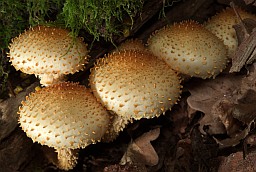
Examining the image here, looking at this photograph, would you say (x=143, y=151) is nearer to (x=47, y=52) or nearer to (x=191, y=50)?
(x=191, y=50)

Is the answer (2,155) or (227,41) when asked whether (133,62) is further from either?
(2,155)

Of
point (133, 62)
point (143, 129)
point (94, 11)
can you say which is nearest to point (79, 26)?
point (94, 11)

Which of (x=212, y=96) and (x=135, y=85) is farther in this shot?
(x=212, y=96)

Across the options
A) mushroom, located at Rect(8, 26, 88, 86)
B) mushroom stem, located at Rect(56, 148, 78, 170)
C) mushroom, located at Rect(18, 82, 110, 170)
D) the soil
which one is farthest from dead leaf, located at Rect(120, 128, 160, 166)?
mushroom, located at Rect(8, 26, 88, 86)

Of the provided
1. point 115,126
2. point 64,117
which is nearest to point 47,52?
point 64,117

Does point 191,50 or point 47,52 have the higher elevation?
point 47,52

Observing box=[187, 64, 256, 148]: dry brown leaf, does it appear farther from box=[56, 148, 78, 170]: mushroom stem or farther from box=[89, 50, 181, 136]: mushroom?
box=[56, 148, 78, 170]: mushroom stem

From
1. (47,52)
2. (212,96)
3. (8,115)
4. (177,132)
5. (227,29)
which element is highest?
(47,52)
